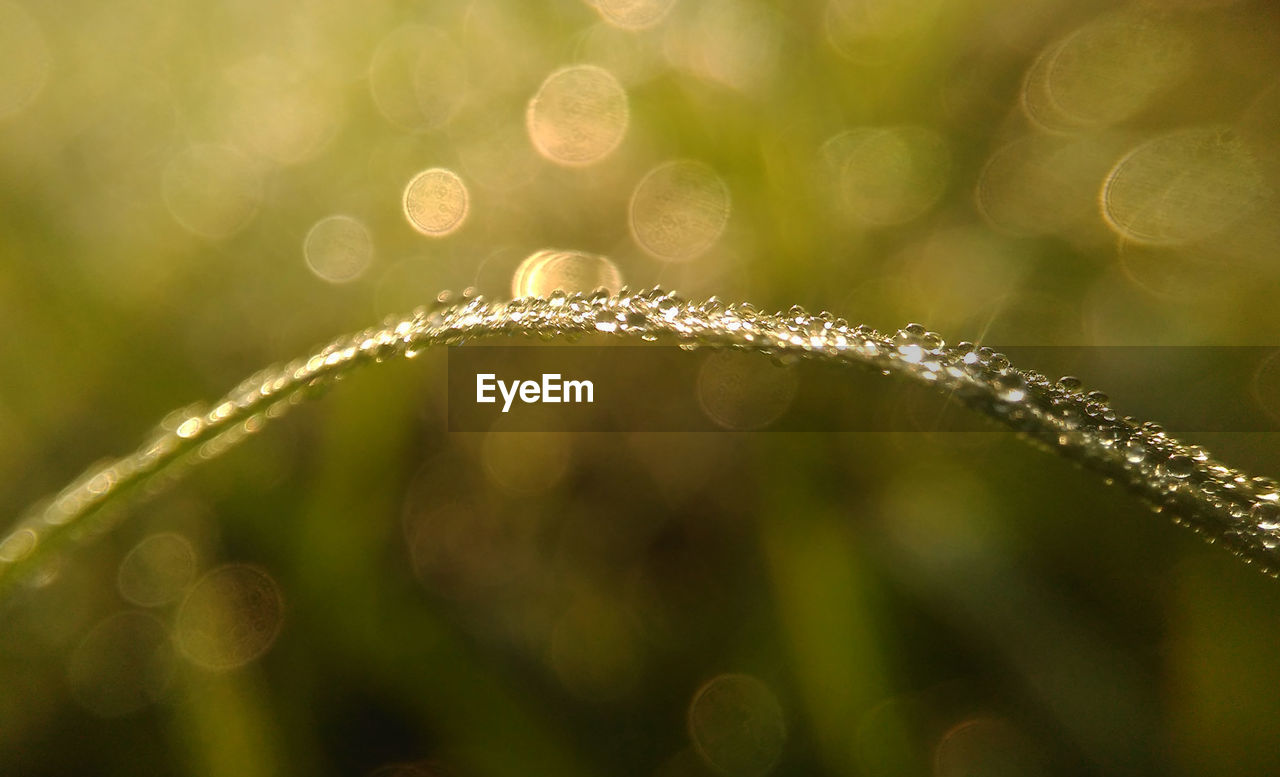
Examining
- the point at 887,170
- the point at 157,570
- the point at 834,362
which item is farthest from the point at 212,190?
the point at 834,362

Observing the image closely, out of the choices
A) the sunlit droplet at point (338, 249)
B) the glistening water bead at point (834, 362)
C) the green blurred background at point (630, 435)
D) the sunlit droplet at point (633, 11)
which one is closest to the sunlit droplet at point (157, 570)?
the green blurred background at point (630, 435)

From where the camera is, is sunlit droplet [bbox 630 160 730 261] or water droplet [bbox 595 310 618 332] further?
sunlit droplet [bbox 630 160 730 261]

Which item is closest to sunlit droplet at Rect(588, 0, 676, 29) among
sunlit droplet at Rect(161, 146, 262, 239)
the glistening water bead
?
sunlit droplet at Rect(161, 146, 262, 239)

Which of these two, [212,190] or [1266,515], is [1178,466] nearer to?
[1266,515]

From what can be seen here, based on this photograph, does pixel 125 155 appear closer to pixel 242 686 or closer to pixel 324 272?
pixel 324 272

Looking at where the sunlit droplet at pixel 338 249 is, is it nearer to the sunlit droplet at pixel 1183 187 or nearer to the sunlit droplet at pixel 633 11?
the sunlit droplet at pixel 633 11

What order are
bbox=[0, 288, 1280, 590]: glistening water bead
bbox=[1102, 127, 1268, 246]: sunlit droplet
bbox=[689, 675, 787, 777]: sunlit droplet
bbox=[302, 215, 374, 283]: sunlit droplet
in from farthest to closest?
bbox=[302, 215, 374, 283]: sunlit droplet
bbox=[1102, 127, 1268, 246]: sunlit droplet
bbox=[689, 675, 787, 777]: sunlit droplet
bbox=[0, 288, 1280, 590]: glistening water bead

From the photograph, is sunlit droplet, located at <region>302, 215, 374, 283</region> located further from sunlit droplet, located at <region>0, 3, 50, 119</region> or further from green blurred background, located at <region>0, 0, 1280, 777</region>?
sunlit droplet, located at <region>0, 3, 50, 119</region>
